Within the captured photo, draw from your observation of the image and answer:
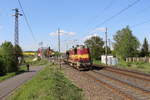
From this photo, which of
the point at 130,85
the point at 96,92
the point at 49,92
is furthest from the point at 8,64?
the point at 49,92

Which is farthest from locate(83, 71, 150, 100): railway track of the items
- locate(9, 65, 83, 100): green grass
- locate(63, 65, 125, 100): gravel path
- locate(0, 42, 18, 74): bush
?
locate(0, 42, 18, 74): bush

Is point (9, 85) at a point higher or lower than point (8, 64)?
lower

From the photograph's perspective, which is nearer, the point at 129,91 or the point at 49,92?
the point at 49,92

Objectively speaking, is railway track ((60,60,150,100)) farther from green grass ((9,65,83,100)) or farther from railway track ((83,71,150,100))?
green grass ((9,65,83,100))

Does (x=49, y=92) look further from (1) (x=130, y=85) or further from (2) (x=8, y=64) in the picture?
(2) (x=8, y=64)

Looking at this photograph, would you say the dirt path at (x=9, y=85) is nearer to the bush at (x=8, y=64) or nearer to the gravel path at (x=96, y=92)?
the gravel path at (x=96, y=92)

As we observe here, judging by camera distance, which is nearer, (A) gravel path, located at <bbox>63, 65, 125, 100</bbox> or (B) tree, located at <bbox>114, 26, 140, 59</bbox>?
(A) gravel path, located at <bbox>63, 65, 125, 100</bbox>

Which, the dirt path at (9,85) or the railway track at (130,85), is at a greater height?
the railway track at (130,85)

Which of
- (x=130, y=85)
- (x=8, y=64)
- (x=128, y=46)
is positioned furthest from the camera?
(x=128, y=46)

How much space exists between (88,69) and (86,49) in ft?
13.7

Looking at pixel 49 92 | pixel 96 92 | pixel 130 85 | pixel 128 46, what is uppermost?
pixel 128 46

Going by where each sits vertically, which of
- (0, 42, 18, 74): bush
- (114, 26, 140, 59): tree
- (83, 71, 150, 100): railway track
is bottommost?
(83, 71, 150, 100): railway track

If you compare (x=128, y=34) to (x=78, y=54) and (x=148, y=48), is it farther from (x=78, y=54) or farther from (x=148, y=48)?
(x=78, y=54)

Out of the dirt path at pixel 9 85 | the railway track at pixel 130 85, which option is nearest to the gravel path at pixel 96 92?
the railway track at pixel 130 85
